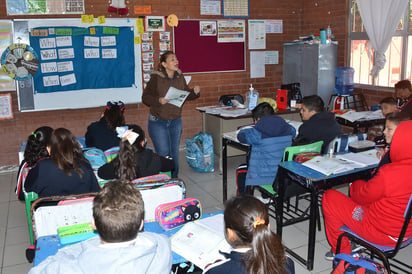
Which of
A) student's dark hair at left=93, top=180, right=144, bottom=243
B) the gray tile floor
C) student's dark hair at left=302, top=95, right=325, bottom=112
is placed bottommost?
the gray tile floor

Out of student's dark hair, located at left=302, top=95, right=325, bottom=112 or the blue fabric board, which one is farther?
the blue fabric board

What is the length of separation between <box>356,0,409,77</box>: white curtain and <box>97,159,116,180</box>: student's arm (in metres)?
4.44

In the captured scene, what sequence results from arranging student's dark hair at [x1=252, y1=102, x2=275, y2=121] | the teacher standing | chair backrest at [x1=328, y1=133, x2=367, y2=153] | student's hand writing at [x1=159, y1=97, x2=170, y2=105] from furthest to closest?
the teacher standing
student's hand writing at [x1=159, y1=97, x2=170, y2=105]
student's dark hair at [x1=252, y1=102, x2=275, y2=121]
chair backrest at [x1=328, y1=133, x2=367, y2=153]

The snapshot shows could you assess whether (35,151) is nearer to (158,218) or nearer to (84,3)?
(158,218)

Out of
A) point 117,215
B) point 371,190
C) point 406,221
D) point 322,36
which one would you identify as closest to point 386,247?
point 406,221

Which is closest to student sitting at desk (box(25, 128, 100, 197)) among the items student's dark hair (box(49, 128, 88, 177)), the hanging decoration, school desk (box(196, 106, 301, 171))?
student's dark hair (box(49, 128, 88, 177))

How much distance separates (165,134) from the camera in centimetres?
445

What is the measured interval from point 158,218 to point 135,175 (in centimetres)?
83

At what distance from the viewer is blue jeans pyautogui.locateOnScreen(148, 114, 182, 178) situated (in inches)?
174

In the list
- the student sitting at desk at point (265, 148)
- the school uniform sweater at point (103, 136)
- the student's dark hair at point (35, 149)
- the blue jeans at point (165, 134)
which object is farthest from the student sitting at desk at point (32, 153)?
the student sitting at desk at point (265, 148)

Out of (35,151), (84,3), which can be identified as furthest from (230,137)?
(84,3)

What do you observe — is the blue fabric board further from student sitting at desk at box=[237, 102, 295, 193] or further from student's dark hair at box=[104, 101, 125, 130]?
student sitting at desk at box=[237, 102, 295, 193]

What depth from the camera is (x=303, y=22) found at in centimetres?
698

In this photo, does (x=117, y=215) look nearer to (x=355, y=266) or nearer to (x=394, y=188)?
(x=355, y=266)
